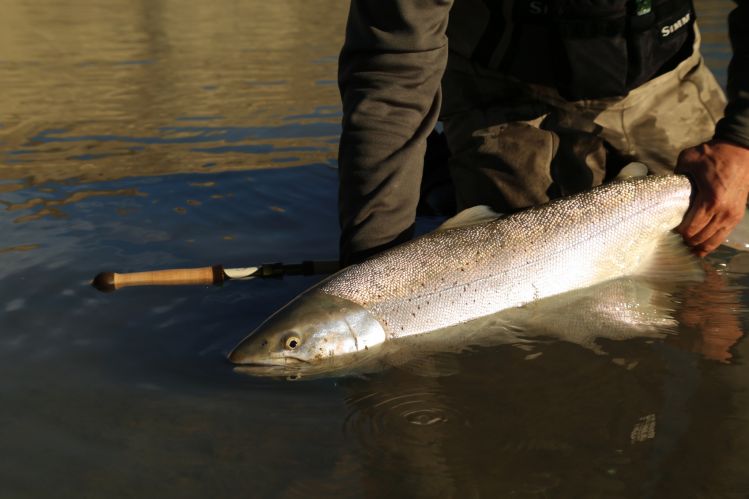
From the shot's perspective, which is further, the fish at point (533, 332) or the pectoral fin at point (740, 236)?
the pectoral fin at point (740, 236)

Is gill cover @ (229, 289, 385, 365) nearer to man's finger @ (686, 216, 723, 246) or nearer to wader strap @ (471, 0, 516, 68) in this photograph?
man's finger @ (686, 216, 723, 246)

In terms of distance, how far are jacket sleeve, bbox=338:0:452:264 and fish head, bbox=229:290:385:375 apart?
393mm

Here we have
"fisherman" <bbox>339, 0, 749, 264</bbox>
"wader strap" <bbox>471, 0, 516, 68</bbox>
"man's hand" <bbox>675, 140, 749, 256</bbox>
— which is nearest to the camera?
"fisherman" <bbox>339, 0, 749, 264</bbox>

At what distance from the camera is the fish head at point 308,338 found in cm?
325

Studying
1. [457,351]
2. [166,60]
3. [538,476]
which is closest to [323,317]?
[457,351]

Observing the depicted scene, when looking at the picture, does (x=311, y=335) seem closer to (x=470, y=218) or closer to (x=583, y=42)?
(x=470, y=218)

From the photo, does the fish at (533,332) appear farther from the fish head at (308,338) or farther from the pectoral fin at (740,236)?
the pectoral fin at (740,236)

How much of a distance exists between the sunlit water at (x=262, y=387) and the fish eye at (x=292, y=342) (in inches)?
6.1

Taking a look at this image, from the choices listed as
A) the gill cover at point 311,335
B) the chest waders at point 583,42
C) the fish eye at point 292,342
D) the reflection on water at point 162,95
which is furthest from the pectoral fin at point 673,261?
the reflection on water at point 162,95

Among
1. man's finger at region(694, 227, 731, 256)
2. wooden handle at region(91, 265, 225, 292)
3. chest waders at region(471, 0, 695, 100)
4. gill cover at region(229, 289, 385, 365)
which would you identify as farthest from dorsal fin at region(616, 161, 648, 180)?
wooden handle at region(91, 265, 225, 292)

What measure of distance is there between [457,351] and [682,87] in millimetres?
2040

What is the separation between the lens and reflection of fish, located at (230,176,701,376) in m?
3.28

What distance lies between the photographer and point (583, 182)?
4391 millimetres

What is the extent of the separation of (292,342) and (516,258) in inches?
37.1
